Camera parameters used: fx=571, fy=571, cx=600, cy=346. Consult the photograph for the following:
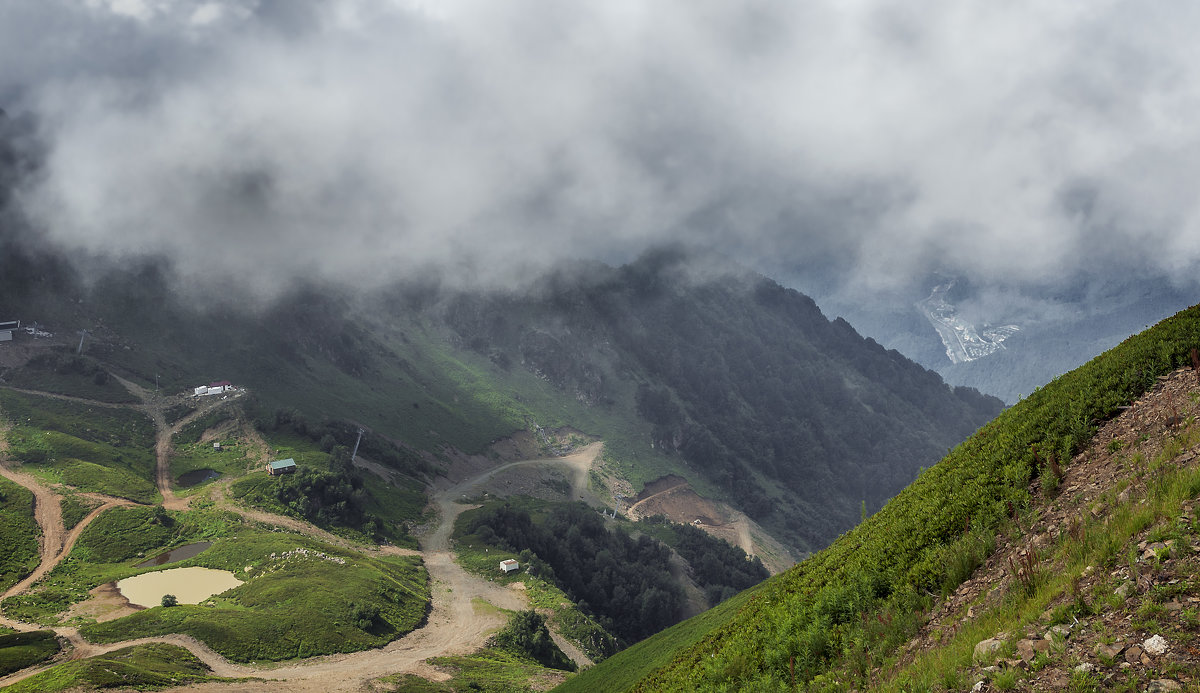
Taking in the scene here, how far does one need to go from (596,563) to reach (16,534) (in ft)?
277

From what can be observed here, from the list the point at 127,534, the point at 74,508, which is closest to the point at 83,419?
the point at 74,508

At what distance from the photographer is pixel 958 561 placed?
13.1 metres

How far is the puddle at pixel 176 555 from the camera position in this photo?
7135 centimetres

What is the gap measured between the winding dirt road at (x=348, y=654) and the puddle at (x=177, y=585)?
8992mm

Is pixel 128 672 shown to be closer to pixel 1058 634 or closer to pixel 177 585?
pixel 177 585

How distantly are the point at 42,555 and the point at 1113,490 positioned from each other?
9512 cm

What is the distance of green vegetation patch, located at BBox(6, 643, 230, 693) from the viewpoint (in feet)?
122

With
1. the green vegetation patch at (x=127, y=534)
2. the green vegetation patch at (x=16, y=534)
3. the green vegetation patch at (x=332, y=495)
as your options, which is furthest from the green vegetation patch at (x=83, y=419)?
the green vegetation patch at (x=127, y=534)

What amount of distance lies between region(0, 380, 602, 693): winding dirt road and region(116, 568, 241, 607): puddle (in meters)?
8.99

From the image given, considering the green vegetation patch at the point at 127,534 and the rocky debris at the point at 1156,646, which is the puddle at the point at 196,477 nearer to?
the green vegetation patch at the point at 127,534

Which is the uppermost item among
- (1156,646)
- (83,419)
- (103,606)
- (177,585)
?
(83,419)

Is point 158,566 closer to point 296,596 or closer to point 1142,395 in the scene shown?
point 296,596

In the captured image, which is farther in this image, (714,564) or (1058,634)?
(714,564)

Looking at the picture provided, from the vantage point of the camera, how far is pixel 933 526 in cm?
1530
